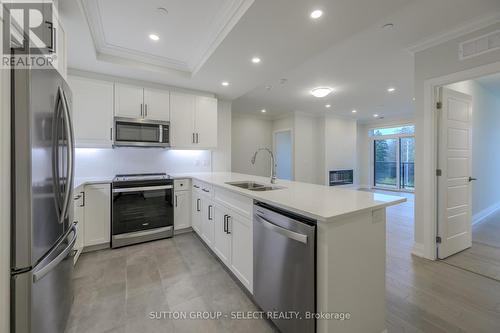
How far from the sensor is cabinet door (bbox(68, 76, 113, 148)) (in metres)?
2.91

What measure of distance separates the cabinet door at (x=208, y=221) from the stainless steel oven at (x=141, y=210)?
0.70 metres

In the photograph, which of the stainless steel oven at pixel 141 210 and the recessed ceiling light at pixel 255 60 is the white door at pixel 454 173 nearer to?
the recessed ceiling light at pixel 255 60

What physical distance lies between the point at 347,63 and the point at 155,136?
3.33m

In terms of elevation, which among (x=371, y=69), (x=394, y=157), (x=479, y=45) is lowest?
(x=394, y=157)

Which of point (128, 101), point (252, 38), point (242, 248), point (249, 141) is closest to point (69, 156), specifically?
point (242, 248)

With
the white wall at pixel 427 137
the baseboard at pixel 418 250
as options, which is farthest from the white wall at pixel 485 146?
the baseboard at pixel 418 250

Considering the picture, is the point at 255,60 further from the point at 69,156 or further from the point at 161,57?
the point at 69,156

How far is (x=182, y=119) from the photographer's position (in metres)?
3.70

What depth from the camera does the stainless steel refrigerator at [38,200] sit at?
3.17 feet

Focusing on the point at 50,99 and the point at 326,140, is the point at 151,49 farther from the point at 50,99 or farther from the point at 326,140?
the point at 326,140

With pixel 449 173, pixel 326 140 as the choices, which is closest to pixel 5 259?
pixel 449 173

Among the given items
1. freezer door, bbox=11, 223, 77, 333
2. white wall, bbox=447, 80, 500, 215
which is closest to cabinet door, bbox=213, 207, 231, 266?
freezer door, bbox=11, 223, 77, 333

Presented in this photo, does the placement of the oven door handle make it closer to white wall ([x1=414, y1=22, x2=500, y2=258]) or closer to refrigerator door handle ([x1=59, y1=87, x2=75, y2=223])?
refrigerator door handle ([x1=59, y1=87, x2=75, y2=223])

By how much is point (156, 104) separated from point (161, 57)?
771 mm
